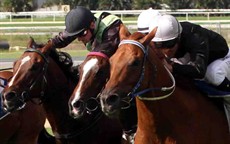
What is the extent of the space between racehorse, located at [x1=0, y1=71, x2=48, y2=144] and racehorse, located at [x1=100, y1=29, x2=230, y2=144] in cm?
231

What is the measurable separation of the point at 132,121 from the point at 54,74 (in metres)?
1.01

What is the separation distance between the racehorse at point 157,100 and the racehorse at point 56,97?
39.1 inches

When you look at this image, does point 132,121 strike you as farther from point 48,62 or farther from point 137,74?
point 137,74

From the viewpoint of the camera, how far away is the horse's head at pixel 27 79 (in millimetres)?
5523

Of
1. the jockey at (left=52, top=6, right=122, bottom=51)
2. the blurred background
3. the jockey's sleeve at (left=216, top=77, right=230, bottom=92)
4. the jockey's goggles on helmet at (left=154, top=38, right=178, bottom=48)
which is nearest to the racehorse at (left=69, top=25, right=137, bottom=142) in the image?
the jockey at (left=52, top=6, right=122, bottom=51)

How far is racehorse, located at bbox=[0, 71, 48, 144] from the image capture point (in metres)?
6.68

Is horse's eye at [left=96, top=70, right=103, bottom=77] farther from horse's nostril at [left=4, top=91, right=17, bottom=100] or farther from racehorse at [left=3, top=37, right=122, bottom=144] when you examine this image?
horse's nostril at [left=4, top=91, right=17, bottom=100]

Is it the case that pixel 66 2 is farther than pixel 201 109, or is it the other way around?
pixel 66 2

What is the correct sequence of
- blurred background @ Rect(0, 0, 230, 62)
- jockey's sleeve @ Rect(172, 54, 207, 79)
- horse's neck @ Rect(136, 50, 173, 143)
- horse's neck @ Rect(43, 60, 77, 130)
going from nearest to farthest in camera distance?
horse's neck @ Rect(136, 50, 173, 143) < jockey's sleeve @ Rect(172, 54, 207, 79) < horse's neck @ Rect(43, 60, 77, 130) < blurred background @ Rect(0, 0, 230, 62)

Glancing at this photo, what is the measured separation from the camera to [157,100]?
4.66 m

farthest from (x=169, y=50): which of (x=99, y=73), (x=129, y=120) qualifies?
(x=129, y=120)

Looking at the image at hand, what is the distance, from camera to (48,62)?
19.3 feet

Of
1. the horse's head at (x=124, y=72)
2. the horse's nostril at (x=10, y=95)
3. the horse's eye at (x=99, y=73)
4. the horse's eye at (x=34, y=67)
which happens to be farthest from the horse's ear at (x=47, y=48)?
the horse's head at (x=124, y=72)

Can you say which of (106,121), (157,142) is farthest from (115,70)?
(106,121)
